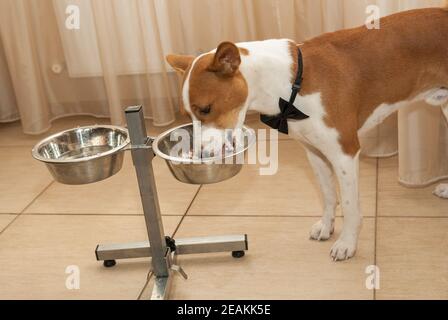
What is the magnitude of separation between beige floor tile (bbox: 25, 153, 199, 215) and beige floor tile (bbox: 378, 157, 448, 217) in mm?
667

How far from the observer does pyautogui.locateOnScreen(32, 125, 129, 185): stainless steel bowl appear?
4.86 ft

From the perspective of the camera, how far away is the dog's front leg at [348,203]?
5.21ft

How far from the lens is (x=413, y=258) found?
1675 millimetres

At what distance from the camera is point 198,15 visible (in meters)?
2.57

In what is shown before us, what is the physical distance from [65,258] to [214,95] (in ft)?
2.59

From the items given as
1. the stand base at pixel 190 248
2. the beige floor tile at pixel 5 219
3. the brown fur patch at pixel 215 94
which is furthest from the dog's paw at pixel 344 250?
the beige floor tile at pixel 5 219

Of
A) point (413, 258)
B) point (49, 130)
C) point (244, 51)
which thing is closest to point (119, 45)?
point (49, 130)

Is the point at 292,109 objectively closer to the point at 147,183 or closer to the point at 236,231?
the point at 147,183

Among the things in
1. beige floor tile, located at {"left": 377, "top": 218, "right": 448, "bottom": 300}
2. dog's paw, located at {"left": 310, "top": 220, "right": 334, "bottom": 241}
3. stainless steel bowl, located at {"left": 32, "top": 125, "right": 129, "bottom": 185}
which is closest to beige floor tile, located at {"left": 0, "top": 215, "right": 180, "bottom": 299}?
stainless steel bowl, located at {"left": 32, "top": 125, "right": 129, "bottom": 185}

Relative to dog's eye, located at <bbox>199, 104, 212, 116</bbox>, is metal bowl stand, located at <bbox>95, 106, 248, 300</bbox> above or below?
below

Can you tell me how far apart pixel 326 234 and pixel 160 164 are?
90 cm

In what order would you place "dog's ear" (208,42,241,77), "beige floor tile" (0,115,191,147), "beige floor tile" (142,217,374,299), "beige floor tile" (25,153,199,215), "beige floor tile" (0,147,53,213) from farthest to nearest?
"beige floor tile" (0,115,191,147)
"beige floor tile" (0,147,53,213)
"beige floor tile" (25,153,199,215)
"beige floor tile" (142,217,374,299)
"dog's ear" (208,42,241,77)

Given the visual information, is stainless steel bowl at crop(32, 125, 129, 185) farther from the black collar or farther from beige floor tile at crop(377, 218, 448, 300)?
beige floor tile at crop(377, 218, 448, 300)

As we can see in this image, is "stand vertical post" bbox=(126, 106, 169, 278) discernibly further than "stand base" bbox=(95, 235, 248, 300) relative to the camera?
No
